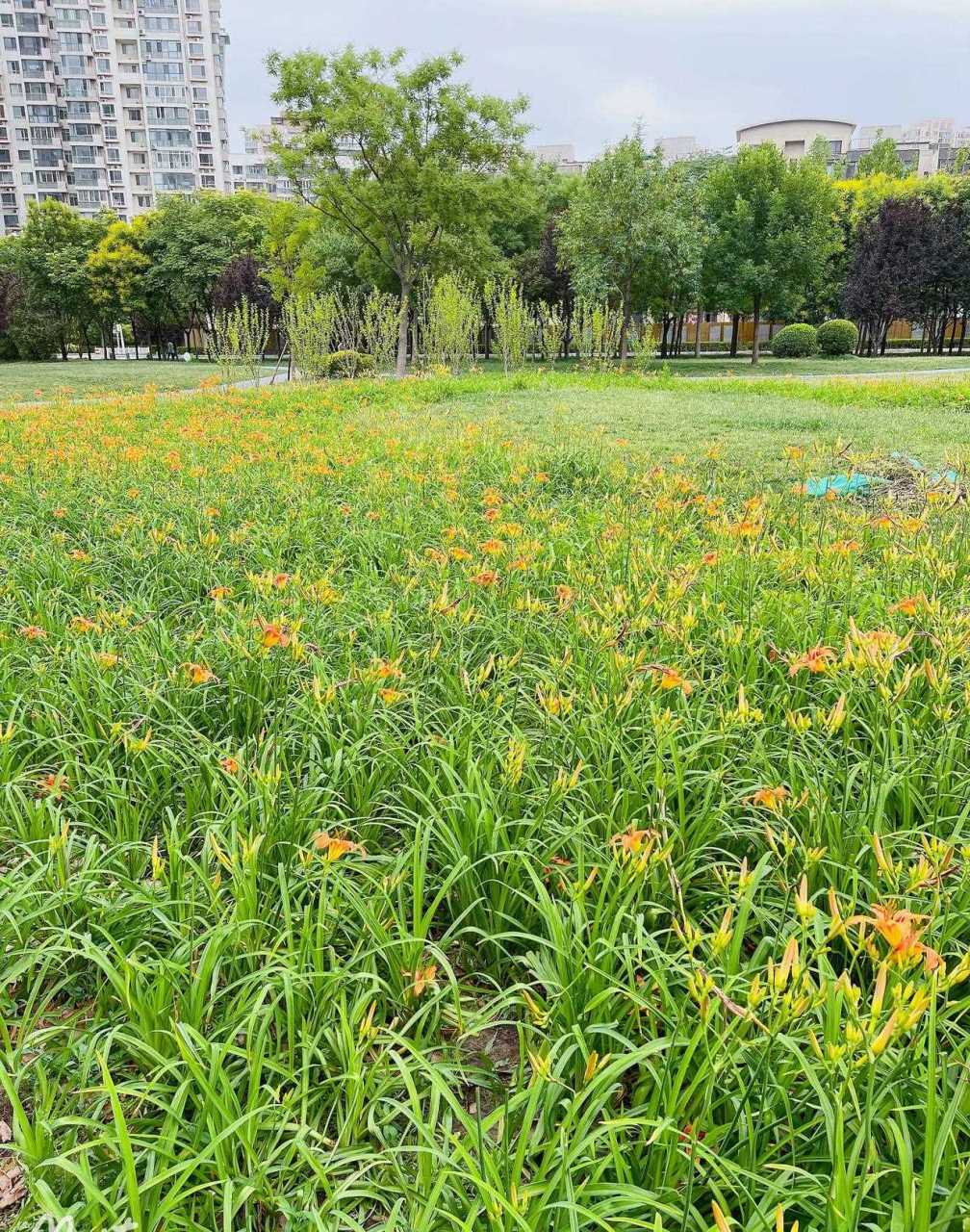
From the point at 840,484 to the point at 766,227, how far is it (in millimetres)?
28847

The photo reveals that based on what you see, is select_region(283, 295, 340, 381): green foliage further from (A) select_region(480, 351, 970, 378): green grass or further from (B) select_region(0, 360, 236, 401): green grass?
(A) select_region(480, 351, 970, 378): green grass

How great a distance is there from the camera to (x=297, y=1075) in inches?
55.4

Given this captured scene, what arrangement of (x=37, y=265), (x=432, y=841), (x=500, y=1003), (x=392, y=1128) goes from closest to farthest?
(x=392, y=1128) → (x=500, y=1003) → (x=432, y=841) → (x=37, y=265)

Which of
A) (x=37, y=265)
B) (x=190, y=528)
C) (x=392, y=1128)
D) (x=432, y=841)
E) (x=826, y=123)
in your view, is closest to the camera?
(x=392, y=1128)

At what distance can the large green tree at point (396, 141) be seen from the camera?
23641 mm

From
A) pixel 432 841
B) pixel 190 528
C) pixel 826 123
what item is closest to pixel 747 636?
pixel 432 841

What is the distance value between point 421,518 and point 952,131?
167092mm

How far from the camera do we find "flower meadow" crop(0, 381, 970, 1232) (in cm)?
115

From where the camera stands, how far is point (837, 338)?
31.1 metres

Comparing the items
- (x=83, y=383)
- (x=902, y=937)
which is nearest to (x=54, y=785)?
(x=902, y=937)

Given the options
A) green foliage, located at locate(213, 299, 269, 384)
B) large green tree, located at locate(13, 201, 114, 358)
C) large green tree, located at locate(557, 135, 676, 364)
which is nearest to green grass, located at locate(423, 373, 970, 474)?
green foliage, located at locate(213, 299, 269, 384)

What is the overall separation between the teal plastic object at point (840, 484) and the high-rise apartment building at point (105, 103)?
84.6 meters

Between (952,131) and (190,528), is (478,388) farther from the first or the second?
(952,131)

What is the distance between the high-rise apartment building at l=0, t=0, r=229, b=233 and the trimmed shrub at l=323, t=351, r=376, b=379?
67.8 meters
